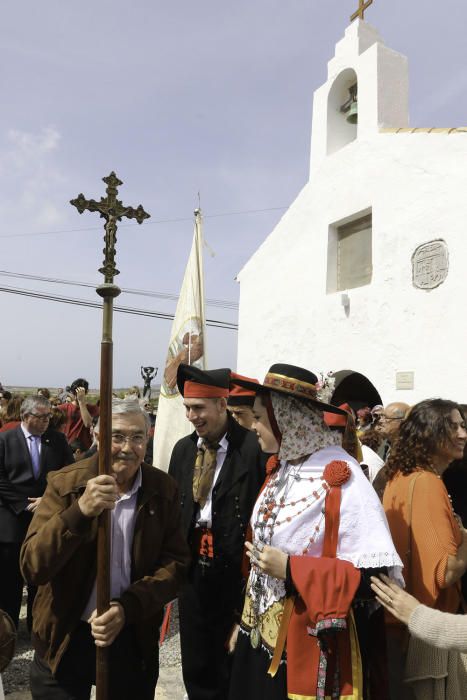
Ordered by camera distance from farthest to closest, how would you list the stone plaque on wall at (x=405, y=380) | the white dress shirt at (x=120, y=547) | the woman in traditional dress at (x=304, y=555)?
the stone plaque on wall at (x=405, y=380) < the white dress shirt at (x=120, y=547) < the woman in traditional dress at (x=304, y=555)

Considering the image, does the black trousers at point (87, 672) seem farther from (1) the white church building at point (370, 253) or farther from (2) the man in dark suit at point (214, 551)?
(1) the white church building at point (370, 253)

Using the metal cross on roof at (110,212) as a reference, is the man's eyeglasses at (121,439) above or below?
below

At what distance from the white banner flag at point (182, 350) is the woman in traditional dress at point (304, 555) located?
13.1 ft

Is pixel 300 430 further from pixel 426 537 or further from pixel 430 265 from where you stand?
pixel 430 265

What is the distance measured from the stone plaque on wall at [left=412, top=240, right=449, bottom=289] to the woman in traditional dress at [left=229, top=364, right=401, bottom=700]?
4.28m

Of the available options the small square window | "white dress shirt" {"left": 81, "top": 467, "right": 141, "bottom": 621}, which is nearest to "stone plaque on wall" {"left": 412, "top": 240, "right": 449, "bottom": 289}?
the small square window

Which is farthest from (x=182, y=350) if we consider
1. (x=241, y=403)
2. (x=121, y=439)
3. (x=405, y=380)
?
(x=121, y=439)

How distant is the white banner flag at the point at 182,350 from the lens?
6.34 metres

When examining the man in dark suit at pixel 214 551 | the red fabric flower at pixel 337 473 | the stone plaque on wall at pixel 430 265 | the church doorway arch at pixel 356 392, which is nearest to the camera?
the red fabric flower at pixel 337 473

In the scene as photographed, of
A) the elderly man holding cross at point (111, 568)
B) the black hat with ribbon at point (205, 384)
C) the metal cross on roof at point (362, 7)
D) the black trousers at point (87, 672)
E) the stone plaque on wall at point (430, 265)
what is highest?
the metal cross on roof at point (362, 7)

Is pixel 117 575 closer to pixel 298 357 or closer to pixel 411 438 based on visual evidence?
pixel 411 438

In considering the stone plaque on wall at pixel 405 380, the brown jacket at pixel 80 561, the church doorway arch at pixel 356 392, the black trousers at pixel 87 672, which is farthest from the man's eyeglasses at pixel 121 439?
the church doorway arch at pixel 356 392

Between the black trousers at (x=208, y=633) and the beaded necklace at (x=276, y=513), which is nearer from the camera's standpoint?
the beaded necklace at (x=276, y=513)

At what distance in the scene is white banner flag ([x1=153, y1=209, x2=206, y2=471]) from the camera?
6344mm
